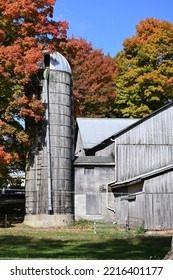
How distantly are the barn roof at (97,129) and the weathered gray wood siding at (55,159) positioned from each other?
5.81 m

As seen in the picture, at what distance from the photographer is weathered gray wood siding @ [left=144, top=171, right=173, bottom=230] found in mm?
26320

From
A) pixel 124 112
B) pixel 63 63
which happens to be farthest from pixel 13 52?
pixel 124 112

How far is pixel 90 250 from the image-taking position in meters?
15.5

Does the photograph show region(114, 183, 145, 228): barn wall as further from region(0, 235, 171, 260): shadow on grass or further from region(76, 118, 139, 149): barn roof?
region(0, 235, 171, 260): shadow on grass

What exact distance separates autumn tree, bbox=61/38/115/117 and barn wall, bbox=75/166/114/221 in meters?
13.8

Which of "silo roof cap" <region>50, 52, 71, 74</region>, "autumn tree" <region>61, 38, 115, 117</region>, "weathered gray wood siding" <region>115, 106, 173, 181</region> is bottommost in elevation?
"weathered gray wood siding" <region>115, 106, 173, 181</region>

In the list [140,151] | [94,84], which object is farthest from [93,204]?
[94,84]

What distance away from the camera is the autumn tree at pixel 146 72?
1799 inches

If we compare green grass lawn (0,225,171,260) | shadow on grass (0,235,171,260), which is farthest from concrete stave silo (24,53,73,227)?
shadow on grass (0,235,171,260)

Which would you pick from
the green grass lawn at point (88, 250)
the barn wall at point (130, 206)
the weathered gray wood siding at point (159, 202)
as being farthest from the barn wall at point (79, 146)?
the green grass lawn at point (88, 250)

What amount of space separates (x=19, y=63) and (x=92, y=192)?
947 cm

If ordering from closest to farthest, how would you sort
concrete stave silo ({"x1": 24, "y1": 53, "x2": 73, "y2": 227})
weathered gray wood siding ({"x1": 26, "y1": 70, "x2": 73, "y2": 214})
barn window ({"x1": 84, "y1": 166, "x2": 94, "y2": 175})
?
concrete stave silo ({"x1": 24, "y1": 53, "x2": 73, "y2": 227}) < weathered gray wood siding ({"x1": 26, "y1": 70, "x2": 73, "y2": 214}) < barn window ({"x1": 84, "y1": 166, "x2": 94, "y2": 175})

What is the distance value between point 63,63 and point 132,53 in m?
20.6
